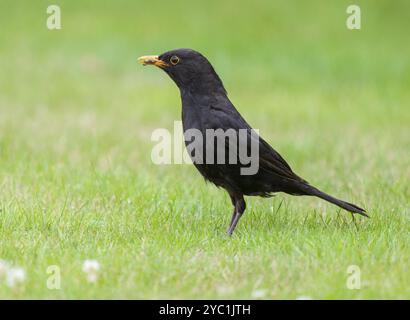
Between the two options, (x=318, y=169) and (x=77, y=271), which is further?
(x=318, y=169)

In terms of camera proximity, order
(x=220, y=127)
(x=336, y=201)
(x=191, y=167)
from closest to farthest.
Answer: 1. (x=220, y=127)
2. (x=336, y=201)
3. (x=191, y=167)

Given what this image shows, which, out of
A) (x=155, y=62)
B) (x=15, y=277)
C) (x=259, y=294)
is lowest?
(x=259, y=294)

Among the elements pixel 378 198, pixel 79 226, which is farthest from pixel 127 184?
pixel 378 198

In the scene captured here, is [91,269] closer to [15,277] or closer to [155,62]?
[15,277]

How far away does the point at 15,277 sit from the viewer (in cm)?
461

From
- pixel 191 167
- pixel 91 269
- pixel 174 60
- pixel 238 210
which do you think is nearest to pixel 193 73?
pixel 174 60

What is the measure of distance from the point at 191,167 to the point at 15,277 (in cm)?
415

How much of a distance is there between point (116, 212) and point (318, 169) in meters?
2.88

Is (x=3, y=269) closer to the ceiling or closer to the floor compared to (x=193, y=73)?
closer to the floor

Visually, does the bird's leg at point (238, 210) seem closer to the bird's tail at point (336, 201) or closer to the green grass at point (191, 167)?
the green grass at point (191, 167)

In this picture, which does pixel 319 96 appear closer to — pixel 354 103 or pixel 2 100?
pixel 354 103

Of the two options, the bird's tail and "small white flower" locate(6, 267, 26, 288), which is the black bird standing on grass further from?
"small white flower" locate(6, 267, 26, 288)

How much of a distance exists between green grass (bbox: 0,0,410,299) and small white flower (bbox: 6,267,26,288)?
0.06 meters

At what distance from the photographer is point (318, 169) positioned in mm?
8625
